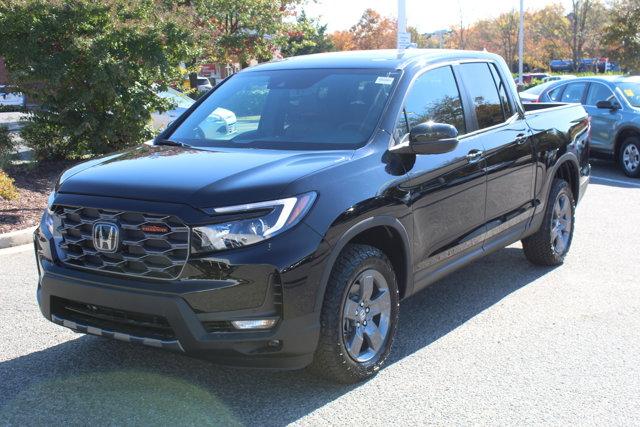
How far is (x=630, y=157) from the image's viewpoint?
12.3m

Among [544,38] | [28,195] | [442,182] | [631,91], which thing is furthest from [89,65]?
[544,38]

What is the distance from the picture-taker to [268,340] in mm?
3496

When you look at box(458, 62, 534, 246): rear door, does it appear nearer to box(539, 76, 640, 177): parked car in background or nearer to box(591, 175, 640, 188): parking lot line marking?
box(591, 175, 640, 188): parking lot line marking

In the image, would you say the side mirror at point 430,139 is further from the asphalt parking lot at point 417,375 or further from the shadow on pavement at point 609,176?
the shadow on pavement at point 609,176

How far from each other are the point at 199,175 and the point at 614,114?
10.5m

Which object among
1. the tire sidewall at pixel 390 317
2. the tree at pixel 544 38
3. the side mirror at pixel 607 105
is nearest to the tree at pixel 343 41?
the tree at pixel 544 38

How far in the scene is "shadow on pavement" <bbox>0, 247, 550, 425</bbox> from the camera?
3.72m

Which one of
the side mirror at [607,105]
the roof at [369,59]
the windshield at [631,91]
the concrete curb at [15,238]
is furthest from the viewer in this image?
the windshield at [631,91]

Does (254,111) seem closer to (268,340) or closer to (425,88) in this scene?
(425,88)

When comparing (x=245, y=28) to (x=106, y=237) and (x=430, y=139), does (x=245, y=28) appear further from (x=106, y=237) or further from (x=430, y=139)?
(x=106, y=237)

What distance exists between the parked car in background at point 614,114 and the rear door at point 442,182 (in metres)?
8.26

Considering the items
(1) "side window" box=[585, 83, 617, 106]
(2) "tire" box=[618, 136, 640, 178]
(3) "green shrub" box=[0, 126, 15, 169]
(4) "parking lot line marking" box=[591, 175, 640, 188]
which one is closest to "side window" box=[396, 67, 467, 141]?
(4) "parking lot line marking" box=[591, 175, 640, 188]

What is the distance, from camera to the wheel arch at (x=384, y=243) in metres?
3.67

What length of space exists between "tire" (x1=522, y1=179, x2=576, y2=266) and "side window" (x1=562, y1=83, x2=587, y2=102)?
7.28 meters
